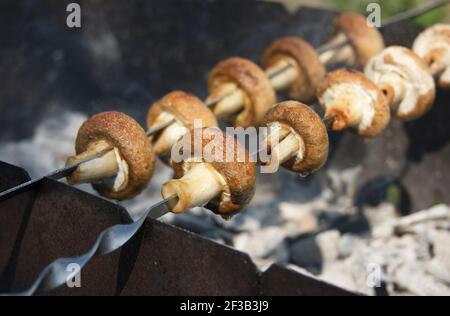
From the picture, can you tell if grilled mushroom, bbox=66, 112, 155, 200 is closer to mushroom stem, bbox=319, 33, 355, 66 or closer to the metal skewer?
the metal skewer

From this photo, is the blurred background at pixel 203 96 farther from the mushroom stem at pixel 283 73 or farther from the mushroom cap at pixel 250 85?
the mushroom cap at pixel 250 85

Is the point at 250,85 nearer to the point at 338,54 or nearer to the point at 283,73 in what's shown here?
the point at 283,73

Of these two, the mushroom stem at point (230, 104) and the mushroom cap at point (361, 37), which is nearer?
the mushroom stem at point (230, 104)

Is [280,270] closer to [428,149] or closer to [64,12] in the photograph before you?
[428,149]

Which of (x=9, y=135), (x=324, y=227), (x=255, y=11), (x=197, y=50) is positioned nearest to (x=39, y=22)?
(x=9, y=135)

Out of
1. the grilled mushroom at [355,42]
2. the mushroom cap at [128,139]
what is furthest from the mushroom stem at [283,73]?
the mushroom cap at [128,139]

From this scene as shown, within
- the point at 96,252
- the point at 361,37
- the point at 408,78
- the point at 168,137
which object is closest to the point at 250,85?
the point at 168,137
